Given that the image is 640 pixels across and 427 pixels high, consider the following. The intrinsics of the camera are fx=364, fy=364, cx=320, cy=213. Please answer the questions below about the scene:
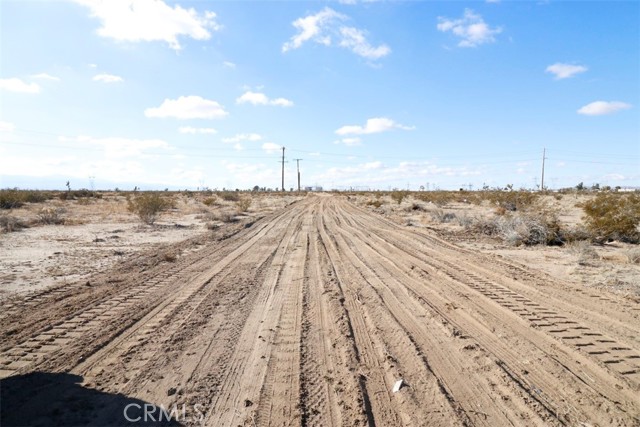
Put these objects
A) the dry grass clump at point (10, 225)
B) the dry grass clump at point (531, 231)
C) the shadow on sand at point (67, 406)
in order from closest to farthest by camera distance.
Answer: the shadow on sand at point (67, 406)
the dry grass clump at point (531, 231)
the dry grass clump at point (10, 225)

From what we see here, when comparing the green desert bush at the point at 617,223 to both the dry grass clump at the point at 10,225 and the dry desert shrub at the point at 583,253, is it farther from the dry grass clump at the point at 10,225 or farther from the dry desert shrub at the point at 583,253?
the dry grass clump at the point at 10,225

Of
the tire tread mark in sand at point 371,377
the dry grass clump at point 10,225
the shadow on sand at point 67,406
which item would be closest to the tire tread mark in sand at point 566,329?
the tire tread mark in sand at point 371,377

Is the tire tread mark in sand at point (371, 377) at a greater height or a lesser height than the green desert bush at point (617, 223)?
lesser

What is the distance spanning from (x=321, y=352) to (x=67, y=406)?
2.97 metres

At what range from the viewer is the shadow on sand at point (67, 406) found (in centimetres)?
361

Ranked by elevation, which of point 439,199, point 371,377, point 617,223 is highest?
point 439,199

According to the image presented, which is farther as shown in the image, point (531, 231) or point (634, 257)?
point (531, 231)

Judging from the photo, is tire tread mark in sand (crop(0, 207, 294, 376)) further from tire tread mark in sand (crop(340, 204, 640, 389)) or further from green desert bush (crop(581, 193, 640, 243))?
green desert bush (crop(581, 193, 640, 243))

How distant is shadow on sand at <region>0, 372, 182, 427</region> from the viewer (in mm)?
3609

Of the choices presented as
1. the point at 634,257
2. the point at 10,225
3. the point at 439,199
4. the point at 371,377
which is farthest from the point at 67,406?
the point at 439,199

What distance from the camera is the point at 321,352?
5.12 meters

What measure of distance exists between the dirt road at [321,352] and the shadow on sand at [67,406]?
19 mm

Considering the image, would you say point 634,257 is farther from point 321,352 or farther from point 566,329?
point 321,352

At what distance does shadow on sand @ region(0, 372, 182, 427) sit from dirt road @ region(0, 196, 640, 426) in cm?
2
